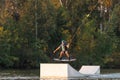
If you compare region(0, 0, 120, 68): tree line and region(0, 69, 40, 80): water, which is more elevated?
region(0, 0, 120, 68): tree line

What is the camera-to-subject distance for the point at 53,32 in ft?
200

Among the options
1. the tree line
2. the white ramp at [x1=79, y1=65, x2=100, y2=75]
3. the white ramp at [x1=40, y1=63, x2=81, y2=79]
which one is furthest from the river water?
the tree line

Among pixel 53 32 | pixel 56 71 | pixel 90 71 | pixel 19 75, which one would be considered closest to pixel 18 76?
pixel 19 75

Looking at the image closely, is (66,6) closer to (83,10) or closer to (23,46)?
(83,10)

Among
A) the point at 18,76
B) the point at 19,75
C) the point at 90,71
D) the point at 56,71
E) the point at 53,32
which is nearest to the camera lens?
the point at 56,71

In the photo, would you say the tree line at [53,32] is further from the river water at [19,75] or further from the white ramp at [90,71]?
the white ramp at [90,71]

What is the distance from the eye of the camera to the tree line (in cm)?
5762

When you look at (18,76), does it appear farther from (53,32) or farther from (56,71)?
(53,32)

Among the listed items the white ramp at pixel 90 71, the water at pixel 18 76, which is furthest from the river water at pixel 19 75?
the white ramp at pixel 90 71

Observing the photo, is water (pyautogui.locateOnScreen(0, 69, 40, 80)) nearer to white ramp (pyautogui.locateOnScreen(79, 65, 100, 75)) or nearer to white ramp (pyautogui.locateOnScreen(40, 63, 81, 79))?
white ramp (pyautogui.locateOnScreen(40, 63, 81, 79))

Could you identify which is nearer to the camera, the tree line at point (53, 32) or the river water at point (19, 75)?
the river water at point (19, 75)

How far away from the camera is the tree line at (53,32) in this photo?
57625 millimetres

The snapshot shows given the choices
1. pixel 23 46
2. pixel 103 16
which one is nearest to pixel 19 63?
pixel 23 46

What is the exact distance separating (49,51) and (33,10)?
17.9 feet
